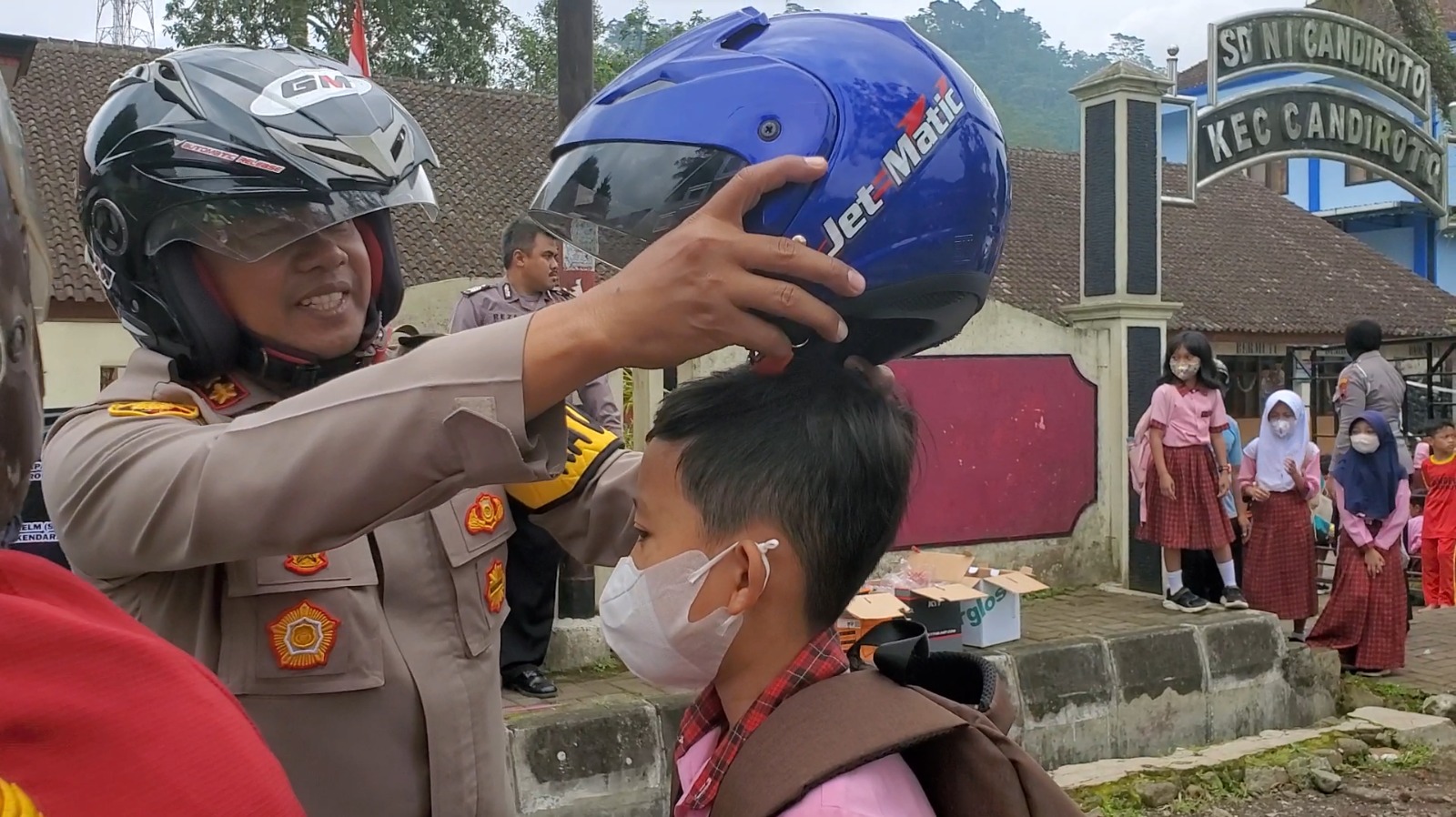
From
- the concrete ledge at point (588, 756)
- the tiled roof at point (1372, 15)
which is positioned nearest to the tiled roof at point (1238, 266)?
the tiled roof at point (1372, 15)

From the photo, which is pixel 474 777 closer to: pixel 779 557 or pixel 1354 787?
pixel 779 557

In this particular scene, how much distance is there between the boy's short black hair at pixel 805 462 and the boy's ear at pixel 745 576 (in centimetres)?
4

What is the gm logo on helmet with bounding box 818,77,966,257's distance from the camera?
4.26 ft

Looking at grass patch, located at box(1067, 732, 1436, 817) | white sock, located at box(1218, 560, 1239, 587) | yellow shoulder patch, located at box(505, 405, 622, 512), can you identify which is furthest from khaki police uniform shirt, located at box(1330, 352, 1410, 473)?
yellow shoulder patch, located at box(505, 405, 622, 512)

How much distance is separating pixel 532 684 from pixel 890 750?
152 inches

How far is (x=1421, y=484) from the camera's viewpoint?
39.7 feet

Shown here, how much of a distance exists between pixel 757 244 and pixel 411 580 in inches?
30.7

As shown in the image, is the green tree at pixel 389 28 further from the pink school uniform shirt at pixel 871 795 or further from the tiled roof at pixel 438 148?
the pink school uniform shirt at pixel 871 795

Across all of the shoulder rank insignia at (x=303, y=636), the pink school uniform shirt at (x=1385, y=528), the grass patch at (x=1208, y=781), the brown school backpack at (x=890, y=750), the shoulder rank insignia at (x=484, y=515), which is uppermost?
the shoulder rank insignia at (x=484, y=515)

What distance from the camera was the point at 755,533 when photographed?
5.07ft

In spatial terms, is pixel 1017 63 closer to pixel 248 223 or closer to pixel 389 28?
pixel 389 28

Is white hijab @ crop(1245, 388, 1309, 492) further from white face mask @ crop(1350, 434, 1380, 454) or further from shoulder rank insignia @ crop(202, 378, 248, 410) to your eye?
shoulder rank insignia @ crop(202, 378, 248, 410)

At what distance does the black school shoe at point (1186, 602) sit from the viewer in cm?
711

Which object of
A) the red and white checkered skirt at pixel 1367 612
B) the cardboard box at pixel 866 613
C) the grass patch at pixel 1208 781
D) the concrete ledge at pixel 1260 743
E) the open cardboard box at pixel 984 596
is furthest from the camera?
the red and white checkered skirt at pixel 1367 612
